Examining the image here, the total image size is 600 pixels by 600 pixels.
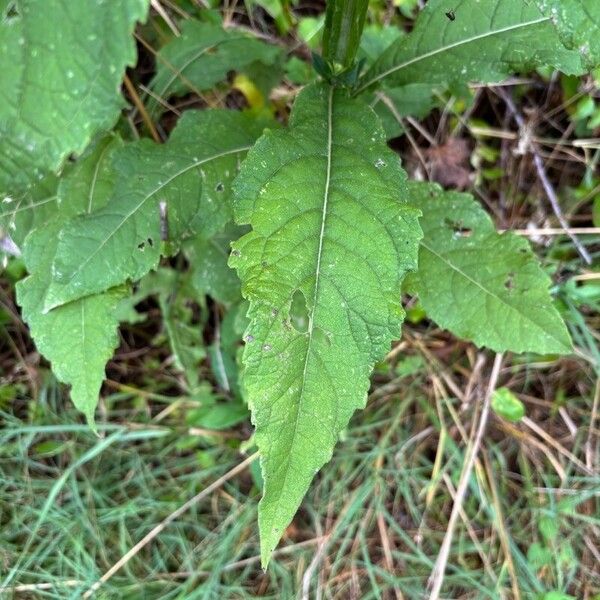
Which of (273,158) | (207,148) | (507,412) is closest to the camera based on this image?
(273,158)

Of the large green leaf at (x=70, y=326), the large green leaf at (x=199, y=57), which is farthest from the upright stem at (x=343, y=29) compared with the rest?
the large green leaf at (x=70, y=326)

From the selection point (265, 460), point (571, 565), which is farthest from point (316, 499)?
point (265, 460)

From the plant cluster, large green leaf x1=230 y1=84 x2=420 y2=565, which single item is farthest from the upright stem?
large green leaf x1=230 y1=84 x2=420 y2=565

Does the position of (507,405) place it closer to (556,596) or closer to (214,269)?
(556,596)

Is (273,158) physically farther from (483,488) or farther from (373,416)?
(483,488)

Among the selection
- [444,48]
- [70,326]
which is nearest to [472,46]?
[444,48]

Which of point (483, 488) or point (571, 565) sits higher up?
point (483, 488)

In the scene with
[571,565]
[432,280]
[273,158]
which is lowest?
[571,565]

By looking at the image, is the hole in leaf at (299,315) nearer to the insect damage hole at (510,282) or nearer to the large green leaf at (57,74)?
the insect damage hole at (510,282)
